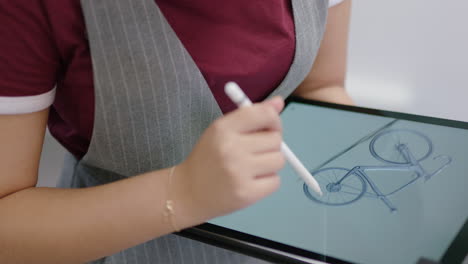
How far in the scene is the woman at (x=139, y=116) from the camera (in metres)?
0.43

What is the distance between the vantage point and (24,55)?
1.53 ft

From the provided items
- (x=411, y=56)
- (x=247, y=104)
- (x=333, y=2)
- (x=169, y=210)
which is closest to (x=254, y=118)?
A: (x=247, y=104)

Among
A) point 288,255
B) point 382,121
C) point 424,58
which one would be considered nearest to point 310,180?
point 288,255

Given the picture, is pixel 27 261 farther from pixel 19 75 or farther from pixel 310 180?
pixel 310 180

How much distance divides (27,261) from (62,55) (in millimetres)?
198

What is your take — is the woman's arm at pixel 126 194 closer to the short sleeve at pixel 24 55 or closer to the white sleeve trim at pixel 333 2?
the short sleeve at pixel 24 55

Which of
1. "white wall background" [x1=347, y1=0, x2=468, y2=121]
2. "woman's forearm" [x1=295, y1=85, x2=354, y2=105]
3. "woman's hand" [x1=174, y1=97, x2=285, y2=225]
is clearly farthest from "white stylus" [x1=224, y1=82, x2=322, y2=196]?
"white wall background" [x1=347, y1=0, x2=468, y2=121]

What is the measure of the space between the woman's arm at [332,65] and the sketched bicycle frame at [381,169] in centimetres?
16

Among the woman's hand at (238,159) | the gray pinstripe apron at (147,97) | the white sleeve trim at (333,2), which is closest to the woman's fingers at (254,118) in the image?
the woman's hand at (238,159)

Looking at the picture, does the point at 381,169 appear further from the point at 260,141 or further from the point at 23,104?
the point at 23,104

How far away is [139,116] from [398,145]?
0.90 feet

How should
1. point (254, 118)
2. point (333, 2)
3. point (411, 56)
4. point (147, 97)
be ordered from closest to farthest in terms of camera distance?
point (254, 118) → point (147, 97) → point (333, 2) → point (411, 56)

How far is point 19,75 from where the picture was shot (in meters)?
0.47

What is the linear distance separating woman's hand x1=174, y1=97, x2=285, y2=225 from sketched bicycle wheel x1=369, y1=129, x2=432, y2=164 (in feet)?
0.61
